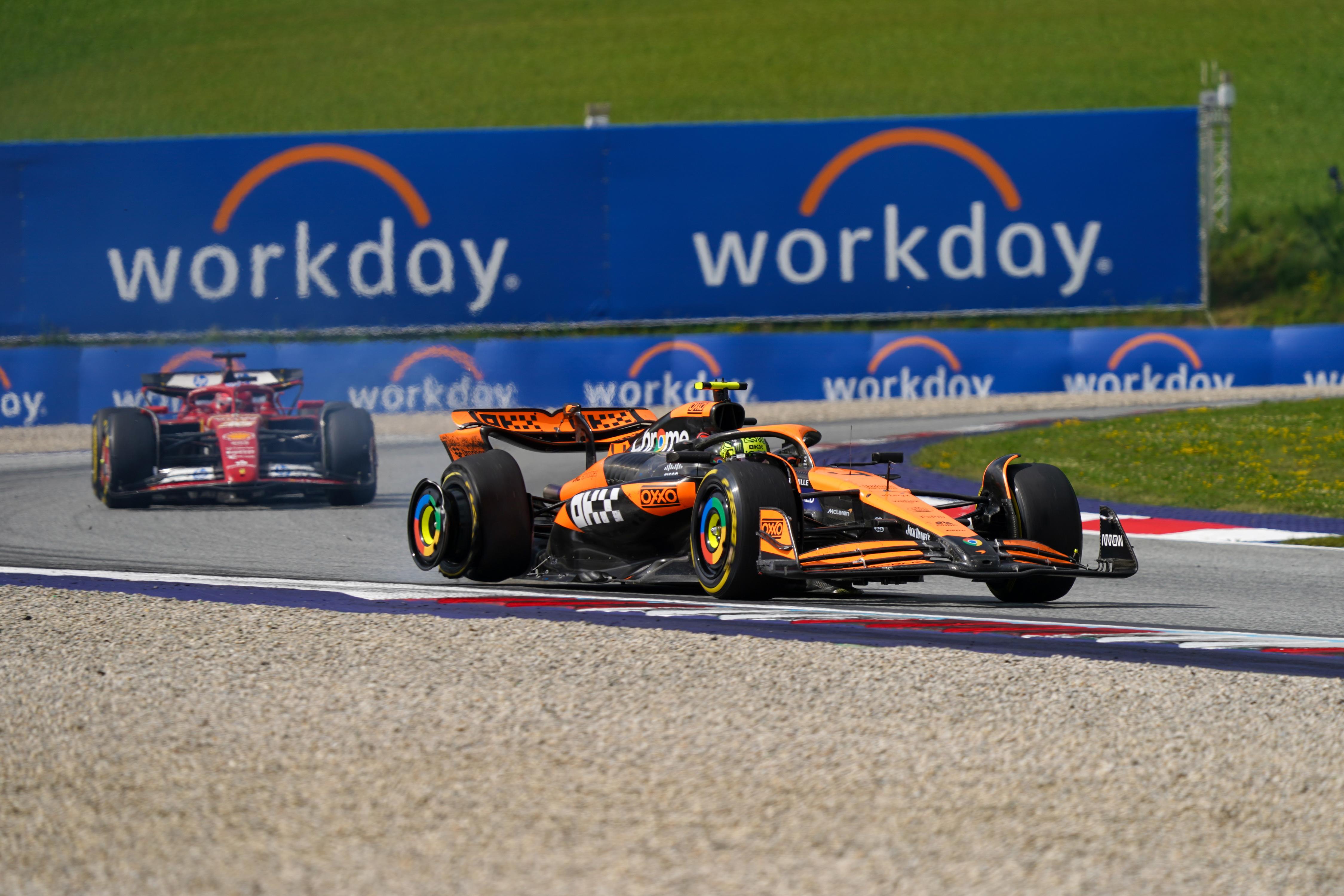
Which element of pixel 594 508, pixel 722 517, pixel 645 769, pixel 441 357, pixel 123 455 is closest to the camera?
pixel 645 769

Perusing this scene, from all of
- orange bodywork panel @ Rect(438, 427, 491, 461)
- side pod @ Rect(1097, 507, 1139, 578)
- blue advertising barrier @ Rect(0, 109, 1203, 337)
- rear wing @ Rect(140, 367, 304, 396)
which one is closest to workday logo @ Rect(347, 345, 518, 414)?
blue advertising barrier @ Rect(0, 109, 1203, 337)

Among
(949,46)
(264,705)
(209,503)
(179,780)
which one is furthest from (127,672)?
(949,46)

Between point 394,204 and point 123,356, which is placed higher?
point 394,204

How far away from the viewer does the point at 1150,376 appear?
21.3 meters

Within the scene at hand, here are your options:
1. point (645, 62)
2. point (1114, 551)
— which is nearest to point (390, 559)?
point (1114, 551)

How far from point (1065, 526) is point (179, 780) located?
4668 mm

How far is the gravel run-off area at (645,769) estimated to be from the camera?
12.3 feet

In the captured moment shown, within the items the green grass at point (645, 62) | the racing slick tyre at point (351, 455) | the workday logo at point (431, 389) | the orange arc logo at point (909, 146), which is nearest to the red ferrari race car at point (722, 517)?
the racing slick tyre at point (351, 455)

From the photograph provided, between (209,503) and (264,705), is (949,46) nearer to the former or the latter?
(209,503)

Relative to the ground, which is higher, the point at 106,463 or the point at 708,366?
the point at 708,366

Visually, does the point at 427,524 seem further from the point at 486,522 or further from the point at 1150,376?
the point at 1150,376

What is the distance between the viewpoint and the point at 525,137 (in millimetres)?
23250

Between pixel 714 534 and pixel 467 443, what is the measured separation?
7.08 ft

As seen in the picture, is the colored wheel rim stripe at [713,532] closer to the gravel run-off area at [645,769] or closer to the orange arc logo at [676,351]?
the gravel run-off area at [645,769]
